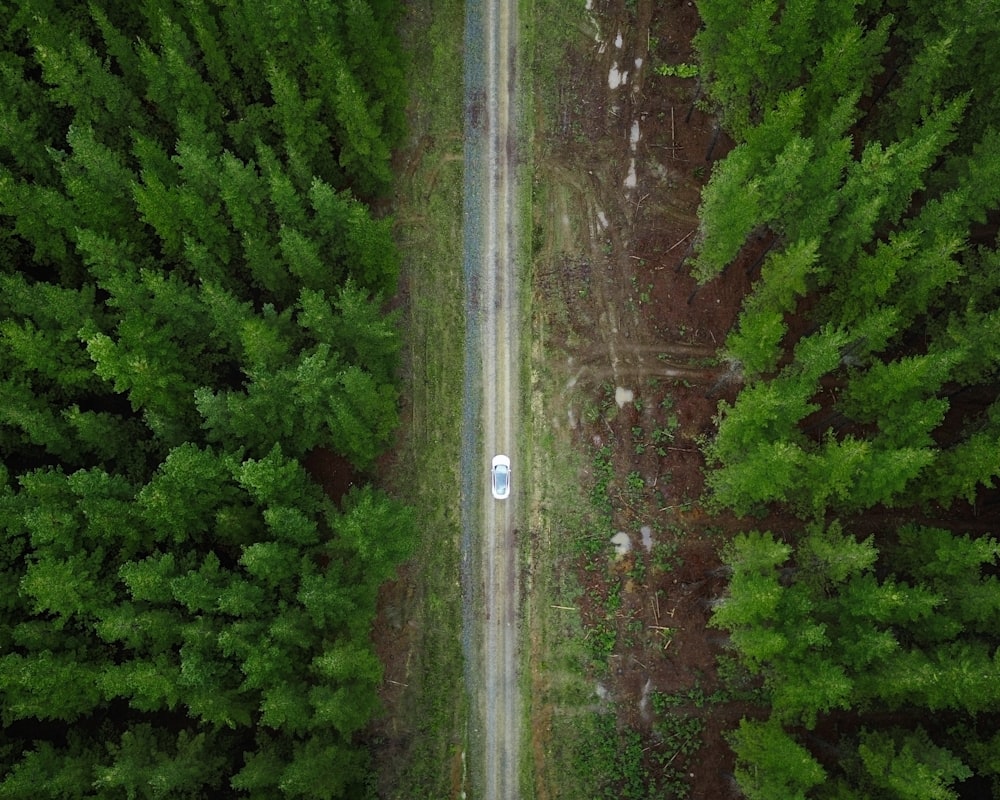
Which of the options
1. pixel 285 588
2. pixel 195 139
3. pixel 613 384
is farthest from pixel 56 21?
pixel 613 384

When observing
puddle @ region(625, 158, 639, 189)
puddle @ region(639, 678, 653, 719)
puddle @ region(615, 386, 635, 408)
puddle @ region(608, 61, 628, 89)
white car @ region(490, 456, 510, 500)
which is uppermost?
puddle @ region(608, 61, 628, 89)

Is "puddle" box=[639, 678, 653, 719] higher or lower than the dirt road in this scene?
lower

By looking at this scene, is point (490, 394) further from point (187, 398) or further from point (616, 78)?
point (616, 78)

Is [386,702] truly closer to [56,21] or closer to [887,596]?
[887,596]

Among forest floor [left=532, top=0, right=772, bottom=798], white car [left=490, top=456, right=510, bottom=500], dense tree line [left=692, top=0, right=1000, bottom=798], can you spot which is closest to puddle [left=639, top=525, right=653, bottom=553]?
forest floor [left=532, top=0, right=772, bottom=798]

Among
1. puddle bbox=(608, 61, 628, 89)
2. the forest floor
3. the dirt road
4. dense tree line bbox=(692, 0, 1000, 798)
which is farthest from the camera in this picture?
puddle bbox=(608, 61, 628, 89)

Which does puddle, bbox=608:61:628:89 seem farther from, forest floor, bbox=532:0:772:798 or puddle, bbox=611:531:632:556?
puddle, bbox=611:531:632:556
